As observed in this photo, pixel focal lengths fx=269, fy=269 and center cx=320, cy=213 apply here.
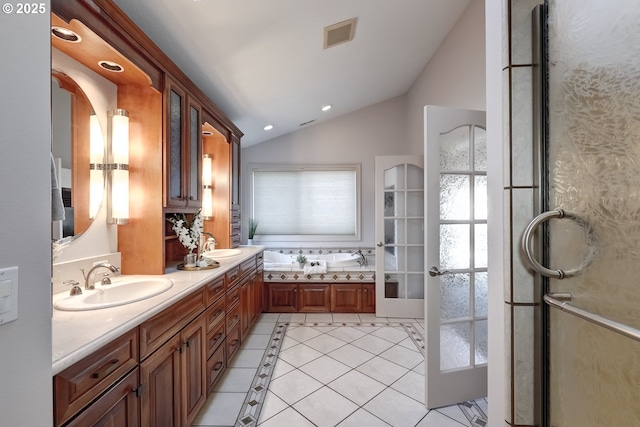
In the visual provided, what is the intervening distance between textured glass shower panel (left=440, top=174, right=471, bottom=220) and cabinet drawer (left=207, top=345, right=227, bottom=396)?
185cm

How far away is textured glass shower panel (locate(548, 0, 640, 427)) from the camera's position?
61 centimetres

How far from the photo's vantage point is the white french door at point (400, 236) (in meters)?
3.11

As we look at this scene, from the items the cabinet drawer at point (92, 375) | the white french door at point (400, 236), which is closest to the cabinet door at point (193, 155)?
the cabinet drawer at point (92, 375)

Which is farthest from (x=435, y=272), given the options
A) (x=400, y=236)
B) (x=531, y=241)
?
(x=400, y=236)

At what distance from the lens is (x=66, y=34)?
124 centimetres

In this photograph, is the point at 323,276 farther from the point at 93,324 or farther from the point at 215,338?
the point at 93,324

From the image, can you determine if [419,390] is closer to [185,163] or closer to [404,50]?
[185,163]

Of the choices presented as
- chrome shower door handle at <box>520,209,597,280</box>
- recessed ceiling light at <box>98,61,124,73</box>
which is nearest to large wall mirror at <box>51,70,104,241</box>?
recessed ceiling light at <box>98,61,124,73</box>

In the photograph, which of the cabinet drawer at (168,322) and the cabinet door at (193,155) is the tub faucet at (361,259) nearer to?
the cabinet door at (193,155)

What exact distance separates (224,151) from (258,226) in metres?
1.60

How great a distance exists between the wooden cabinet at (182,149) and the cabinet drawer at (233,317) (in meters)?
0.90

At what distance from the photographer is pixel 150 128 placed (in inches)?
67.2

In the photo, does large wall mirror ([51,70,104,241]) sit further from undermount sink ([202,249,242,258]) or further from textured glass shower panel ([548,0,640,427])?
textured glass shower panel ([548,0,640,427])

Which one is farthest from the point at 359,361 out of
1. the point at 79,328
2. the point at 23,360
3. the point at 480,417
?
the point at 23,360
